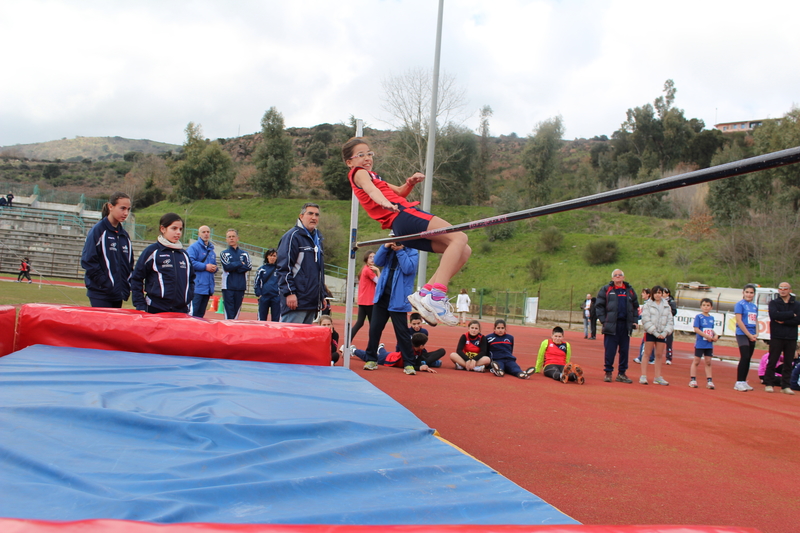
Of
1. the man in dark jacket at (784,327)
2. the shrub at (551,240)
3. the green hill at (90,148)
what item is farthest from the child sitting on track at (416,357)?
the green hill at (90,148)

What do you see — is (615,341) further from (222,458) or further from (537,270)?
(537,270)

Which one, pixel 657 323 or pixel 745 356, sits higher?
pixel 657 323

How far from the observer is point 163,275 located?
4469mm

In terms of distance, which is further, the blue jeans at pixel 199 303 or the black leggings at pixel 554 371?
the blue jeans at pixel 199 303

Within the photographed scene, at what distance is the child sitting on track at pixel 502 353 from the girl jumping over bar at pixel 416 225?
361 cm

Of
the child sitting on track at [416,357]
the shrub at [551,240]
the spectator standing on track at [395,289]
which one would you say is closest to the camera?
the spectator standing on track at [395,289]

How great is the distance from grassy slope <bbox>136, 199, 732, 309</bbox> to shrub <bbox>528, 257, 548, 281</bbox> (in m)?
0.28

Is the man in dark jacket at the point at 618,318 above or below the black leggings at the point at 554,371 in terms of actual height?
above

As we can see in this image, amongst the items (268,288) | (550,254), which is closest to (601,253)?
(550,254)

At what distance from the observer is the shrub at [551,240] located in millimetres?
30109

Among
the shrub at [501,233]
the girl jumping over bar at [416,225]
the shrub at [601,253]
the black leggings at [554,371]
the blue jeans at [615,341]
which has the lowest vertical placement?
the black leggings at [554,371]

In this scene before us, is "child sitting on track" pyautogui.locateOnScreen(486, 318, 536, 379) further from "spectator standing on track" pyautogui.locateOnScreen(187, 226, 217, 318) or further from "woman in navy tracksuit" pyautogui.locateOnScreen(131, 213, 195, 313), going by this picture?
"woman in navy tracksuit" pyautogui.locateOnScreen(131, 213, 195, 313)

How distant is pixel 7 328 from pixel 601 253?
27.8 meters

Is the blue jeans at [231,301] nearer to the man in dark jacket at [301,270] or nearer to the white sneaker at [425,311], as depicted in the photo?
the man in dark jacket at [301,270]
